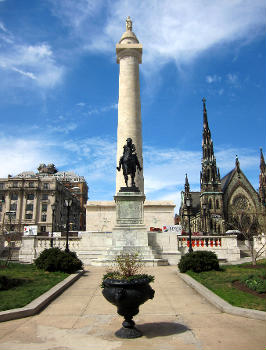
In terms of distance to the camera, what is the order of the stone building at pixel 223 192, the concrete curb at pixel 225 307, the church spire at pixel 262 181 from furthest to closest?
the church spire at pixel 262 181
the stone building at pixel 223 192
the concrete curb at pixel 225 307

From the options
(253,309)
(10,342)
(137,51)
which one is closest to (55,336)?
(10,342)

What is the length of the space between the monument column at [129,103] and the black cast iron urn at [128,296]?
2529 cm

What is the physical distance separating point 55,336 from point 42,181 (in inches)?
3095

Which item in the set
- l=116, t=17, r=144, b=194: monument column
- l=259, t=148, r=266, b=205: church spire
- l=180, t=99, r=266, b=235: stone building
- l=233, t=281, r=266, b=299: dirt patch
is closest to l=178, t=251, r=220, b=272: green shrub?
l=233, t=281, r=266, b=299: dirt patch

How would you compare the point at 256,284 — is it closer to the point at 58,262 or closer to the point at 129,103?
the point at 58,262

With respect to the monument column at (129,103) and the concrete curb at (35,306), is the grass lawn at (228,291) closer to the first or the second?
the concrete curb at (35,306)

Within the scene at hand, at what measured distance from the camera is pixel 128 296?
18.2 ft

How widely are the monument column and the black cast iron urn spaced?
2529cm

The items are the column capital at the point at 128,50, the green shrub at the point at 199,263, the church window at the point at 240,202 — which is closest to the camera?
the green shrub at the point at 199,263

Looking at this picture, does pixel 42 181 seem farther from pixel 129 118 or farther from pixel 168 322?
pixel 168 322

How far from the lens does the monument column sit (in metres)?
32.0

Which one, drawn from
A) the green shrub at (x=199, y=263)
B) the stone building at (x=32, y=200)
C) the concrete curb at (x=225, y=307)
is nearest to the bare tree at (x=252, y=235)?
the green shrub at (x=199, y=263)

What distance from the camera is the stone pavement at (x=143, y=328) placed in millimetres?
5375

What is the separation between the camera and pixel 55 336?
5953 millimetres
